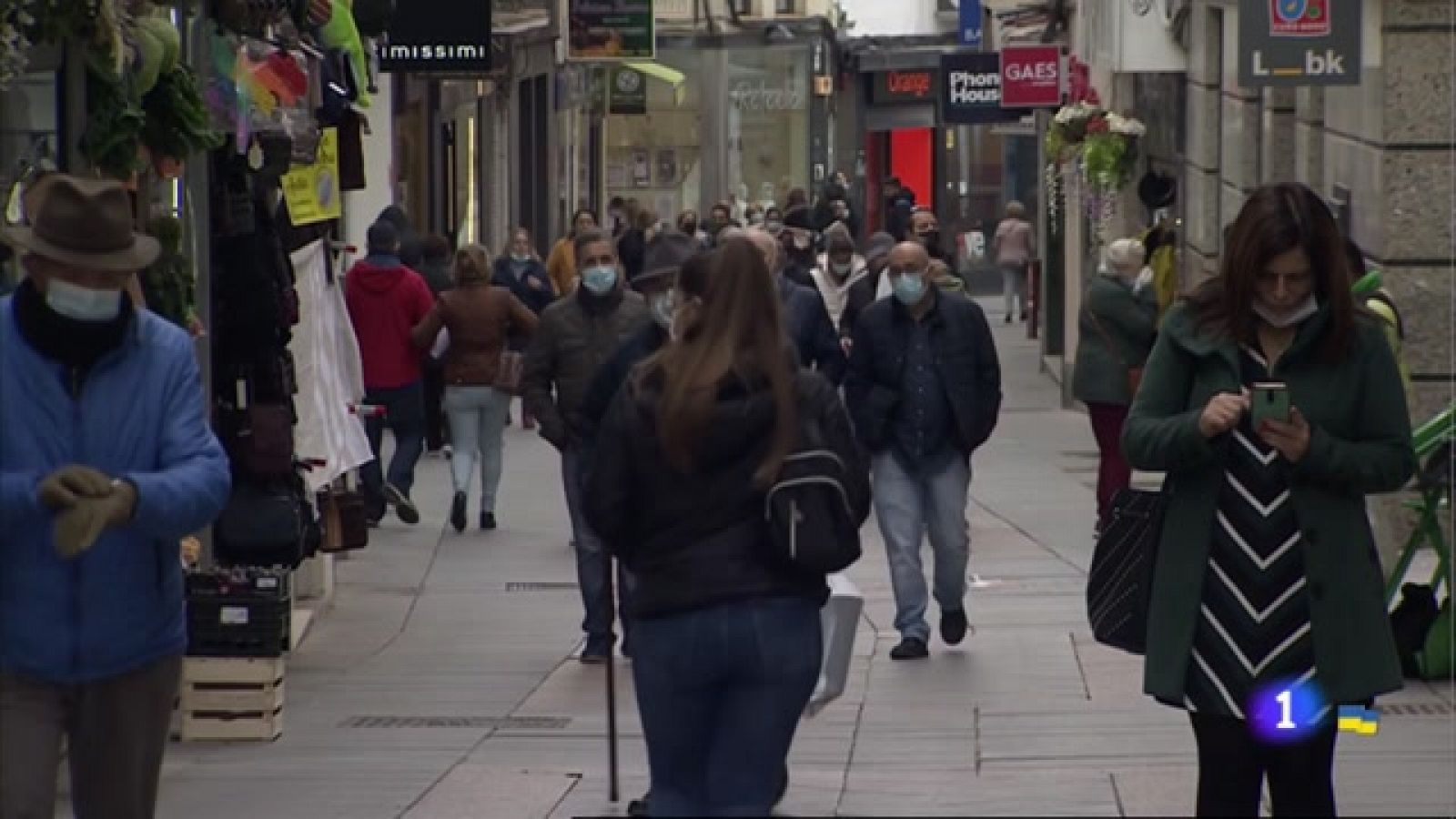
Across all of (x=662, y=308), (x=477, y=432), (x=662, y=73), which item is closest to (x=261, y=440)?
(x=662, y=308)

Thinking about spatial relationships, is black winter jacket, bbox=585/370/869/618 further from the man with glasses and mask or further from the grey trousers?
the man with glasses and mask

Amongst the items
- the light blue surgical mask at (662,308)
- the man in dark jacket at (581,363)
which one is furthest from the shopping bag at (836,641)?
the man in dark jacket at (581,363)

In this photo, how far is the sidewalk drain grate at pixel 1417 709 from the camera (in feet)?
38.3

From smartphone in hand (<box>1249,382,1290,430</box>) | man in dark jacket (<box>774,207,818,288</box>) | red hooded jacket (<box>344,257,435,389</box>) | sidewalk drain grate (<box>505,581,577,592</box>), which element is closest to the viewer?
smartphone in hand (<box>1249,382,1290,430</box>)

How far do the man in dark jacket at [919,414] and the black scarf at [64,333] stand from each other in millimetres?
7026

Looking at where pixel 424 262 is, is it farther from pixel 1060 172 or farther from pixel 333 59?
pixel 333 59

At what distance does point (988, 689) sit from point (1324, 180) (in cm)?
678

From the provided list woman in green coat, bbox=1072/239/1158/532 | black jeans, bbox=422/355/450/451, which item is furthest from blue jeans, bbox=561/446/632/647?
black jeans, bbox=422/355/450/451

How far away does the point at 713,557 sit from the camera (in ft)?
22.0

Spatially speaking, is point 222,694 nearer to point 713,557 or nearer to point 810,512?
point 713,557

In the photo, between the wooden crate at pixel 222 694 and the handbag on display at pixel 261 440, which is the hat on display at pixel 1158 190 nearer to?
the handbag on display at pixel 261 440

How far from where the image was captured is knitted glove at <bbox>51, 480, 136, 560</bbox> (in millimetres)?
6660

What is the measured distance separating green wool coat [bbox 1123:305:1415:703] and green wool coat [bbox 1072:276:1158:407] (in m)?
10.9

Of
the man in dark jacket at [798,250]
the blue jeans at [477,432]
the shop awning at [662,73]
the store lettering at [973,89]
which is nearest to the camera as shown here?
the blue jeans at [477,432]
